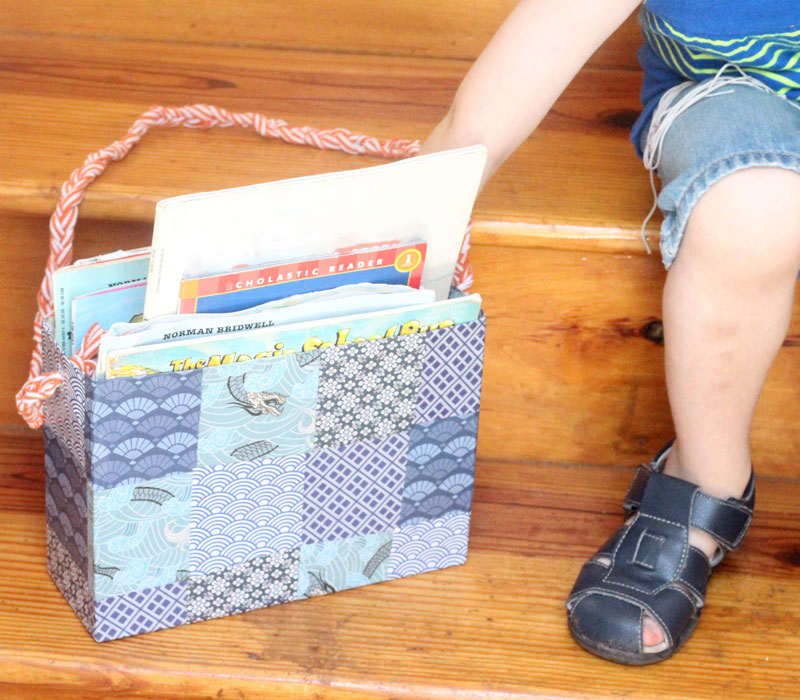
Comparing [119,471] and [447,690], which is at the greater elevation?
[119,471]

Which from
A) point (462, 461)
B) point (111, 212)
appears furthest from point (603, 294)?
point (111, 212)

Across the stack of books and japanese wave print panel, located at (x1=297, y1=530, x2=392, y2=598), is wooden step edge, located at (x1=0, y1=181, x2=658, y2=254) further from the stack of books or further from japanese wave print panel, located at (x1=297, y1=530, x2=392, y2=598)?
japanese wave print panel, located at (x1=297, y1=530, x2=392, y2=598)

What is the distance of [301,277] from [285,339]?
5 centimetres

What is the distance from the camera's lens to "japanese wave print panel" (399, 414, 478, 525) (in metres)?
0.84

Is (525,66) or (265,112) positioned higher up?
(525,66)

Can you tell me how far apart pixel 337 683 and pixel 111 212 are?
1.46 feet

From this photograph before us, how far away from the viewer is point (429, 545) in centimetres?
90

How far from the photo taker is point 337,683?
81 centimetres

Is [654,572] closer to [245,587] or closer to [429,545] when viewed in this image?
[429,545]

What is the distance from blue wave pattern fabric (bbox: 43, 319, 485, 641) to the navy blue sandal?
13 cm

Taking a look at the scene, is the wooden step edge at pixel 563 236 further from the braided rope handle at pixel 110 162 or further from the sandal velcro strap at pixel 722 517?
the sandal velcro strap at pixel 722 517

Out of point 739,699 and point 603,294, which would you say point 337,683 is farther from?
point 603,294

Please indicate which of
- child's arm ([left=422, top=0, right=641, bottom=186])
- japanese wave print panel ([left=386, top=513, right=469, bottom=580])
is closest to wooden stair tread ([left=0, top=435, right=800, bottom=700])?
japanese wave print panel ([left=386, top=513, right=469, bottom=580])

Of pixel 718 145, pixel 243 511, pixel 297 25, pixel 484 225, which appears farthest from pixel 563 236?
pixel 297 25
